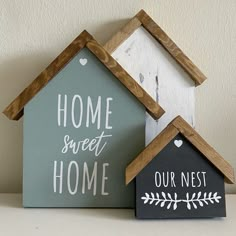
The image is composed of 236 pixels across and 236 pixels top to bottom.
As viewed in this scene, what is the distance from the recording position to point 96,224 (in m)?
0.67

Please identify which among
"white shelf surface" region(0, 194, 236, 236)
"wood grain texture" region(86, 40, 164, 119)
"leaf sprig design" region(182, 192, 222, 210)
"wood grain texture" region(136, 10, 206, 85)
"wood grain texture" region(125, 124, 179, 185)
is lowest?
"white shelf surface" region(0, 194, 236, 236)

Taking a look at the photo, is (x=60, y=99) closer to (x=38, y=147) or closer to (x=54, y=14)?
(x=38, y=147)

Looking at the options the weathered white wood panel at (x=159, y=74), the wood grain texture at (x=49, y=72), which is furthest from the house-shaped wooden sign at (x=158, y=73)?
the wood grain texture at (x=49, y=72)

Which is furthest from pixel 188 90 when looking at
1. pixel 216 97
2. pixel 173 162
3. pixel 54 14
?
pixel 54 14

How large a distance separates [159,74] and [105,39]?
0.40ft

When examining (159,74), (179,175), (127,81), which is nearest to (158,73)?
(159,74)

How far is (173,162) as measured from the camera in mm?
710

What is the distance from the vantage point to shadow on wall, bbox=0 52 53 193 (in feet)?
2.82

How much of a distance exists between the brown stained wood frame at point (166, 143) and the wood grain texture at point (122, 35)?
0.21 metres

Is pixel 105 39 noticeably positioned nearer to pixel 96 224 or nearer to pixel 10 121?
pixel 10 121

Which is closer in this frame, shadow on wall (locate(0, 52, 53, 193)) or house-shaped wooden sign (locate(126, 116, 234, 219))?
house-shaped wooden sign (locate(126, 116, 234, 219))

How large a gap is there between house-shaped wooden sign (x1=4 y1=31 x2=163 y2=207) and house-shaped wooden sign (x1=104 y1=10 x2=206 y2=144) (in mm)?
93

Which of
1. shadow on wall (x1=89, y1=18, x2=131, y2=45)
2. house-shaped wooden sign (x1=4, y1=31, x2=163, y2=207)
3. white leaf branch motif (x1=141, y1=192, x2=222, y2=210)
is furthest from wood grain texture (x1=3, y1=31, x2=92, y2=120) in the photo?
white leaf branch motif (x1=141, y1=192, x2=222, y2=210)

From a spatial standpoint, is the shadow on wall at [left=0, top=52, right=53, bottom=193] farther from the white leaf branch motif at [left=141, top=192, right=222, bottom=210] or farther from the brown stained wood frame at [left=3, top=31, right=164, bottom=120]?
the white leaf branch motif at [left=141, top=192, right=222, bottom=210]
